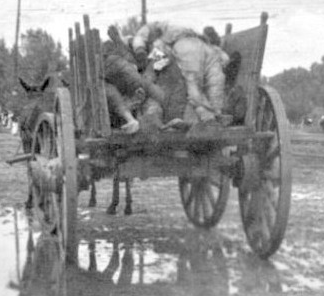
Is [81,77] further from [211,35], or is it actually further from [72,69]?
[211,35]

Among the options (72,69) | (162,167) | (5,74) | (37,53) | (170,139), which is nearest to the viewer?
(170,139)

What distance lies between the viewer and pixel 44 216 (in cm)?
844

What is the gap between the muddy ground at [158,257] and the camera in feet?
21.3

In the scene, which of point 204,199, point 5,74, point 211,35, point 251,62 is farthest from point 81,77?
point 5,74

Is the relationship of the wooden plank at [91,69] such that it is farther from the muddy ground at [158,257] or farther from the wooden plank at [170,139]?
the muddy ground at [158,257]

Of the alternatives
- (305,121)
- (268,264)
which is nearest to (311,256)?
(268,264)

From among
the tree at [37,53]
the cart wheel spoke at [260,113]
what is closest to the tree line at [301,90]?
the tree at [37,53]

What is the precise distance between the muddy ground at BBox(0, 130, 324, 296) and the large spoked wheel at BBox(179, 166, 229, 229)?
6.3 inches

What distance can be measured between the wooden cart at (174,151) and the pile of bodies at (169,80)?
0.23m

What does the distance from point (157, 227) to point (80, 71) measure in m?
2.51

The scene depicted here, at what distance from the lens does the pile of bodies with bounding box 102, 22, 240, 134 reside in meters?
7.53

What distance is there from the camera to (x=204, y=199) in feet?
31.3

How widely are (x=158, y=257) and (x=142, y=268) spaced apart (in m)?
0.57

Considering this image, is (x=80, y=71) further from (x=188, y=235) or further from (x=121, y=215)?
(x=121, y=215)
